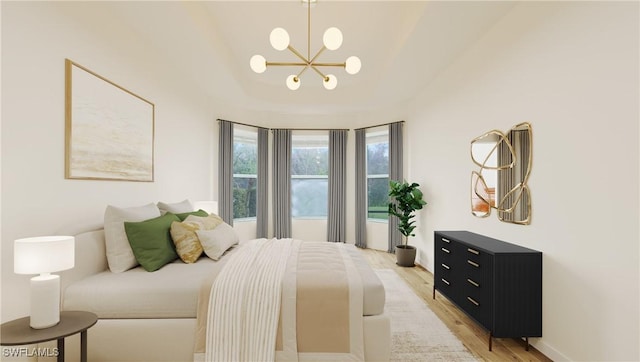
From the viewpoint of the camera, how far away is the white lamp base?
1.61 m

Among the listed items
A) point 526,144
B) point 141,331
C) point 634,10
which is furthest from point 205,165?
point 634,10

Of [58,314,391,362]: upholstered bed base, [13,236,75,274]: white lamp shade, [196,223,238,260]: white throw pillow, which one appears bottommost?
[58,314,391,362]: upholstered bed base

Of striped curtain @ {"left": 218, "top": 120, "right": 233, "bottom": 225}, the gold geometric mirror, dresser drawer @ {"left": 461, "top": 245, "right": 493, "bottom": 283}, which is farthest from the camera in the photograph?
striped curtain @ {"left": 218, "top": 120, "right": 233, "bottom": 225}

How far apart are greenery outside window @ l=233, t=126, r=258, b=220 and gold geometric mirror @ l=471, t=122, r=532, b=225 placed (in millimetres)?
4019

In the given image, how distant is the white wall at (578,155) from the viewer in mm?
1720

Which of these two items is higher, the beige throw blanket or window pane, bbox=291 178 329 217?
window pane, bbox=291 178 329 217

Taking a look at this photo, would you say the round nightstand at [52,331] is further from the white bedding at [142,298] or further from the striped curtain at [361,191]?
the striped curtain at [361,191]

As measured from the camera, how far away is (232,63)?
418 cm

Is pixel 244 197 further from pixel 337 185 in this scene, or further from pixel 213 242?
pixel 213 242

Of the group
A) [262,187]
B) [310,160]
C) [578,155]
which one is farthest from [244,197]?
[578,155]

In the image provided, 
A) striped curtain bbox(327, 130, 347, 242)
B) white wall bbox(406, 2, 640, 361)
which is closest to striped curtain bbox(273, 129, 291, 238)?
striped curtain bbox(327, 130, 347, 242)

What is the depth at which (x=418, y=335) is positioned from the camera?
253 centimetres

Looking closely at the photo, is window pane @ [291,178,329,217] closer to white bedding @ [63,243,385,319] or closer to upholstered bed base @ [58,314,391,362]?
white bedding @ [63,243,385,319]

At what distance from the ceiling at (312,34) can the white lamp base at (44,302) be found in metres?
2.24
